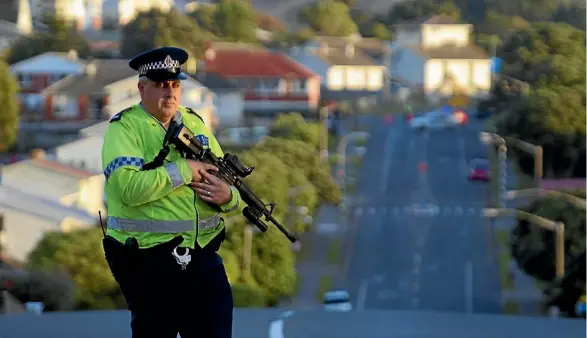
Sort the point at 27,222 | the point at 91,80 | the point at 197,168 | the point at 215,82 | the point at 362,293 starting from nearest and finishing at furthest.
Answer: the point at 197,168, the point at 362,293, the point at 27,222, the point at 91,80, the point at 215,82

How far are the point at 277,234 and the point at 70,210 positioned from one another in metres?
7.86

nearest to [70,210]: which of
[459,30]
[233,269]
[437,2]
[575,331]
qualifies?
[233,269]

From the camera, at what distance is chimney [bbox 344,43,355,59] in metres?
104

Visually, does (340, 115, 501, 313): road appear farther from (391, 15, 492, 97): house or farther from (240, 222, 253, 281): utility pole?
(391, 15, 492, 97): house

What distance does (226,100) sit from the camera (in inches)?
2822

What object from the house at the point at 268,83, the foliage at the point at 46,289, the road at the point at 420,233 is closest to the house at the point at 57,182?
the road at the point at 420,233

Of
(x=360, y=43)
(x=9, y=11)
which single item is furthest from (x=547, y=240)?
(x=360, y=43)

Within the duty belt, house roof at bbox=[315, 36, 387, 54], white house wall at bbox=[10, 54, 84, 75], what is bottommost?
house roof at bbox=[315, 36, 387, 54]

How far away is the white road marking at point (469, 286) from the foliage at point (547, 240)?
60.3 inches

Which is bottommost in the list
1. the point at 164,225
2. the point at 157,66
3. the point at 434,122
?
the point at 434,122

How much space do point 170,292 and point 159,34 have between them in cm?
7601

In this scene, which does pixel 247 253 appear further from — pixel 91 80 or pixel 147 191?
pixel 91 80

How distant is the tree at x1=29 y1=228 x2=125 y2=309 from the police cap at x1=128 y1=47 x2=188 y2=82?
62.8ft

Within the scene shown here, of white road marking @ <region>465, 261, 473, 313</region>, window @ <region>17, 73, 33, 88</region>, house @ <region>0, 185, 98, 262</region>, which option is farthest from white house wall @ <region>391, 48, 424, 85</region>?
house @ <region>0, 185, 98, 262</region>
